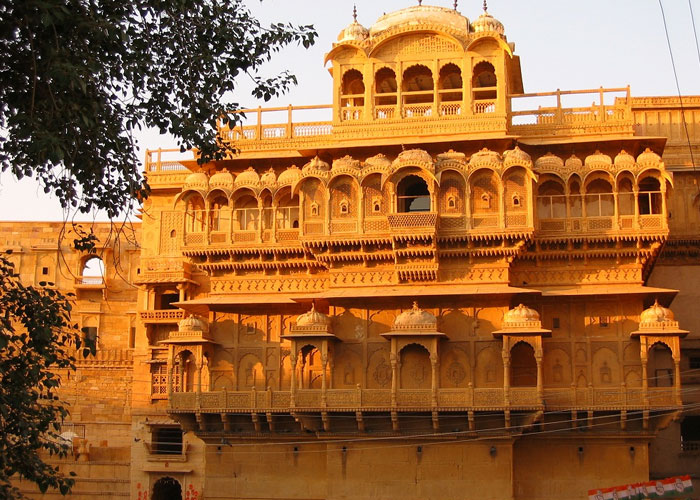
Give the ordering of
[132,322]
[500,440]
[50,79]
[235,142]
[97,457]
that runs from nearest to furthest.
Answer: [50,79]
[500,440]
[235,142]
[97,457]
[132,322]

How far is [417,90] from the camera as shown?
3159 cm

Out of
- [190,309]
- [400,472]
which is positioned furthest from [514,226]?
[190,309]

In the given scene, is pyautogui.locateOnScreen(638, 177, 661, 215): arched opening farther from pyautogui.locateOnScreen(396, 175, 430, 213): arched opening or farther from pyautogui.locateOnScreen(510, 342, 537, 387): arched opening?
pyautogui.locateOnScreen(396, 175, 430, 213): arched opening

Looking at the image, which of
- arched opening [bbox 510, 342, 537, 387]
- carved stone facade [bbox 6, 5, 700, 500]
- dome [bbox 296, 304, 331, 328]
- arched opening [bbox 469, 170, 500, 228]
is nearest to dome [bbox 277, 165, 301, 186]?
carved stone facade [bbox 6, 5, 700, 500]

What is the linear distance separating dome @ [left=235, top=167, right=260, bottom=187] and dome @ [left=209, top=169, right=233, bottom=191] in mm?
195

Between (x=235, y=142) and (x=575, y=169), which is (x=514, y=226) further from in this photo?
(x=235, y=142)

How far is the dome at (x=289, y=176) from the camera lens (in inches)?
1140

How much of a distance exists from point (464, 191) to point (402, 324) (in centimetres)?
375

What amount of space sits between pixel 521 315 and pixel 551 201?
3.81m

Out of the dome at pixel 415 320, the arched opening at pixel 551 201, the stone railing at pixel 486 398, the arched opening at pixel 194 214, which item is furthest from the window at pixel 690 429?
the arched opening at pixel 194 214

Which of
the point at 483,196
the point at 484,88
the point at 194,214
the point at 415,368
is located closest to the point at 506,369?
the point at 415,368

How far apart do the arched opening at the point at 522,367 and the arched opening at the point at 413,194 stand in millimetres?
4454

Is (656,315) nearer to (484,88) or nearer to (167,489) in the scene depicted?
(484,88)

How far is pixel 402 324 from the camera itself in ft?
86.9
